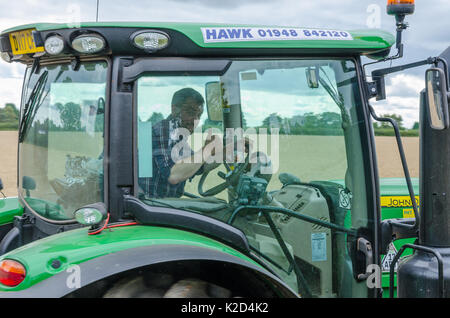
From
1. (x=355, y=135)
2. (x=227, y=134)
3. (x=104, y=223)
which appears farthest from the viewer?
(x=355, y=135)

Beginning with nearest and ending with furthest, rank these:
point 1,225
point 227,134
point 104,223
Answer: point 104,223 < point 227,134 < point 1,225

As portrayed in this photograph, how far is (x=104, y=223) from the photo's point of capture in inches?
86.2

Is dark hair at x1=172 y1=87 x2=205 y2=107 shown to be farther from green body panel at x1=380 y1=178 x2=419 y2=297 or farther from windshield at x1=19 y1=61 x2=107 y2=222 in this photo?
green body panel at x1=380 y1=178 x2=419 y2=297

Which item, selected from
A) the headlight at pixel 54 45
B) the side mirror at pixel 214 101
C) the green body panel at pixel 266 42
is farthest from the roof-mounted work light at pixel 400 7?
the headlight at pixel 54 45

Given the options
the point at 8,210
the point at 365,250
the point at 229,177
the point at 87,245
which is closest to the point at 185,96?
the point at 229,177

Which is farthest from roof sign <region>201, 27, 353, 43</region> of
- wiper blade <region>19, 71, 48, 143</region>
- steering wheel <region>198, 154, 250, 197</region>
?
wiper blade <region>19, 71, 48, 143</region>

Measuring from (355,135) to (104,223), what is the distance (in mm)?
1382

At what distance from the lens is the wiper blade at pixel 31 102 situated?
99.3 inches

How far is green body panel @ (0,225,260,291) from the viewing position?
197cm

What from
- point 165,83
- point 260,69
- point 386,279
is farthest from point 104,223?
point 386,279

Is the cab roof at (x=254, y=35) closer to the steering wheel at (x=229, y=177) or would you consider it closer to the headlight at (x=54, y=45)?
the headlight at (x=54, y=45)

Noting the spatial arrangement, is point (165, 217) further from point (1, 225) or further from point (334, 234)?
point (1, 225)

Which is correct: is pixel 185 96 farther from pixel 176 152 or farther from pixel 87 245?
pixel 87 245

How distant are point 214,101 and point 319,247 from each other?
3.20 ft
